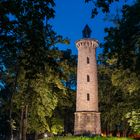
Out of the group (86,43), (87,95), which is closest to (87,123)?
(87,95)

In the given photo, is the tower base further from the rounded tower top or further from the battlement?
→ the rounded tower top

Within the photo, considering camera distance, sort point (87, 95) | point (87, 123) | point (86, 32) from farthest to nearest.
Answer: point (86, 32)
point (87, 95)
point (87, 123)

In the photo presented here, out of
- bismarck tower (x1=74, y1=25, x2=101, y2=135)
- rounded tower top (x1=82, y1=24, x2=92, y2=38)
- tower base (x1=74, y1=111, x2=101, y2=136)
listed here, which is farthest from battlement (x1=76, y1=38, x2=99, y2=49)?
tower base (x1=74, y1=111, x2=101, y2=136)

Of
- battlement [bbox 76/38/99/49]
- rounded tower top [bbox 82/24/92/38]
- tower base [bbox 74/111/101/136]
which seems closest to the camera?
tower base [bbox 74/111/101/136]

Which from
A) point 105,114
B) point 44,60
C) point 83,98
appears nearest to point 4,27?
point 44,60

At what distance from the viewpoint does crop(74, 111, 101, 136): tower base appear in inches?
1710

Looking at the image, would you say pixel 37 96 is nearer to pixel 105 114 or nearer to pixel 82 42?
pixel 82 42

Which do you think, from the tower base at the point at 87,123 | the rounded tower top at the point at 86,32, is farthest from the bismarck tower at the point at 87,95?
the rounded tower top at the point at 86,32

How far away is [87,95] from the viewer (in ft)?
145

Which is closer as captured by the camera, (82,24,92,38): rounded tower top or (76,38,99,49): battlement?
(76,38,99,49): battlement

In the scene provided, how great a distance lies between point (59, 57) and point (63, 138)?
24.5 ft

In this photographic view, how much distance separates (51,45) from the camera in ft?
110

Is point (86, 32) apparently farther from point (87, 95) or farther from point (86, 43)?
point (87, 95)

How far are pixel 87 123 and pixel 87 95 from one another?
10.7ft
